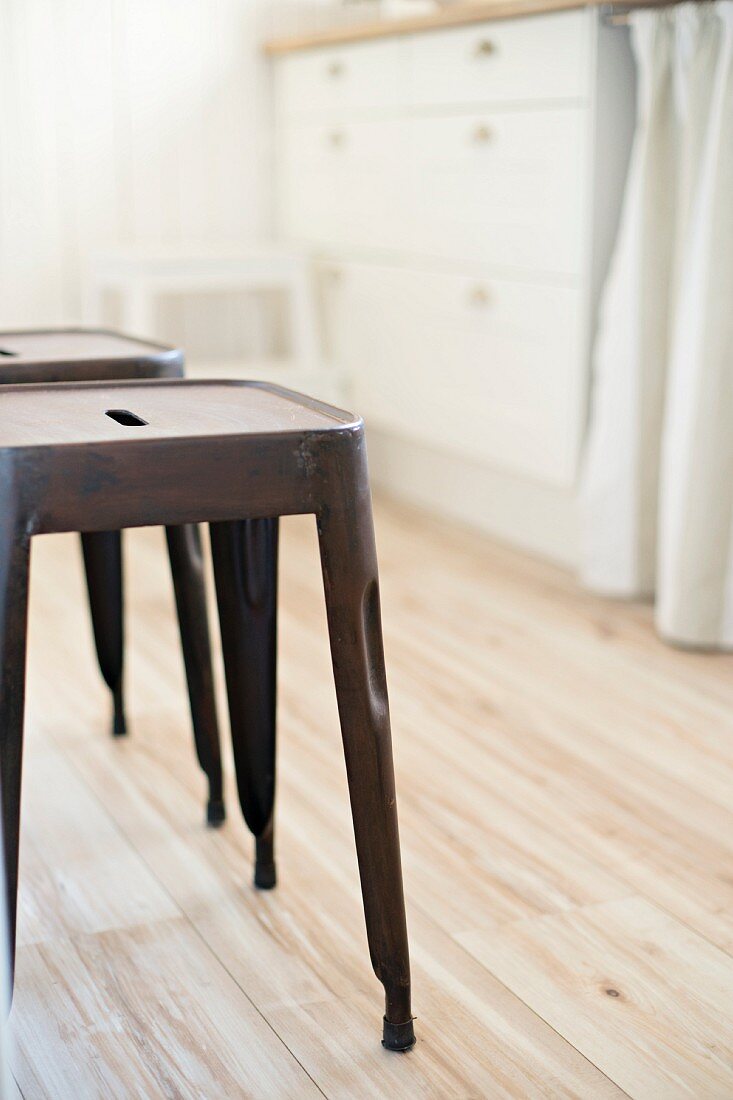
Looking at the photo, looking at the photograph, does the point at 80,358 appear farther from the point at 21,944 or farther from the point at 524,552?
the point at 524,552

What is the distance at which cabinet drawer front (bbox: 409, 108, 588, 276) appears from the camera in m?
2.17

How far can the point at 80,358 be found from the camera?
1414 mm

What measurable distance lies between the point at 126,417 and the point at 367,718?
1.04ft

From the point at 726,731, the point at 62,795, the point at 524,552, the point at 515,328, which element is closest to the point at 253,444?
the point at 62,795

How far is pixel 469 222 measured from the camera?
2.45 m

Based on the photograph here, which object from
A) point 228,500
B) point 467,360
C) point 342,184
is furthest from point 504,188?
point 228,500

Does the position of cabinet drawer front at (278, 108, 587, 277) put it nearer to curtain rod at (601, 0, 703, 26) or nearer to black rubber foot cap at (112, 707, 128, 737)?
curtain rod at (601, 0, 703, 26)

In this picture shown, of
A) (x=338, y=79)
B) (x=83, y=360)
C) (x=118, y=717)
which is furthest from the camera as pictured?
(x=338, y=79)

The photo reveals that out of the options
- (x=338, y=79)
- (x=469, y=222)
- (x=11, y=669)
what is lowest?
(x=11, y=669)

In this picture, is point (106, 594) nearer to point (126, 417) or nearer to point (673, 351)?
point (126, 417)

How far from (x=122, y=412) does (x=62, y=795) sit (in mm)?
673

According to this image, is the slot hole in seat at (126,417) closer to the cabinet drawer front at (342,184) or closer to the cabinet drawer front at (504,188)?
the cabinet drawer front at (504,188)

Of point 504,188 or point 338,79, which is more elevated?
point 338,79

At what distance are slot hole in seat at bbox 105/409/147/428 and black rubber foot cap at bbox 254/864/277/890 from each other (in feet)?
1.73
